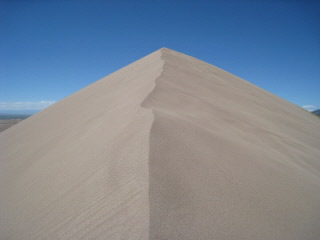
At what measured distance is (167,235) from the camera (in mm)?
1359

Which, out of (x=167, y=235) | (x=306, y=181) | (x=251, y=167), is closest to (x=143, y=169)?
(x=167, y=235)

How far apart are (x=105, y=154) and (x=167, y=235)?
120 centimetres

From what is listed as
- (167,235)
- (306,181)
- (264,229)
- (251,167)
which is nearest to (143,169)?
(167,235)

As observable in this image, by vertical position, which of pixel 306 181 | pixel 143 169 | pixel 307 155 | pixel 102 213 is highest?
pixel 307 155

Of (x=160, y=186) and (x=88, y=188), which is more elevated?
(x=88, y=188)

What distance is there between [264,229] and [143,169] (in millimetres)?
994

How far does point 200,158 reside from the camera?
7.22ft

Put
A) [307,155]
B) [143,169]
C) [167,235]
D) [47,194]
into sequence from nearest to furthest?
[167,235] → [143,169] → [47,194] → [307,155]

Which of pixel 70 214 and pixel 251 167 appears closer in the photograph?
pixel 70 214

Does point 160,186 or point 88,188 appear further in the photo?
point 88,188

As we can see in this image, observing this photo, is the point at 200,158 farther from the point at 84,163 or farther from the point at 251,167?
the point at 84,163

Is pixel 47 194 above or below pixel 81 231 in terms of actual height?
above

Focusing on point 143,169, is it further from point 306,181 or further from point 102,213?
point 306,181

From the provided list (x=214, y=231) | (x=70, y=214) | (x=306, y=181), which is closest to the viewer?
(x=214, y=231)
